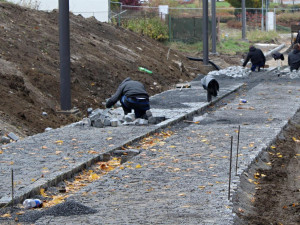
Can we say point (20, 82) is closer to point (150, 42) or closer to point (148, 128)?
point (148, 128)

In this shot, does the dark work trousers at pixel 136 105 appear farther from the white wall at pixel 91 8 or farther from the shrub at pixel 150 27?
the white wall at pixel 91 8

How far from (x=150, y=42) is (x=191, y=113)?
15.2 m

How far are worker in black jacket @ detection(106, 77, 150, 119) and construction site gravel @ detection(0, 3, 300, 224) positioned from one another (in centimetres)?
77

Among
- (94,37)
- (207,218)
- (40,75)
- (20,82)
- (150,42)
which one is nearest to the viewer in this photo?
(207,218)

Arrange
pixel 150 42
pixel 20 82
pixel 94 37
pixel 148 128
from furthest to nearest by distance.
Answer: pixel 150 42 < pixel 94 37 < pixel 20 82 < pixel 148 128

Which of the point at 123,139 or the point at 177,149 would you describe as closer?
the point at 177,149

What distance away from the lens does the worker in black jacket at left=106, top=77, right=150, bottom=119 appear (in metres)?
15.8

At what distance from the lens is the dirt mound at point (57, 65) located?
53.5ft

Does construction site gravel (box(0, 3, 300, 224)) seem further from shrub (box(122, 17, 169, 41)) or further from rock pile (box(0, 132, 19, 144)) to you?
shrub (box(122, 17, 169, 41))

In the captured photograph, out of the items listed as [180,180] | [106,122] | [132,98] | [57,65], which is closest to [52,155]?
[180,180]

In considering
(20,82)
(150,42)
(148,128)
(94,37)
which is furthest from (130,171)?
(150,42)

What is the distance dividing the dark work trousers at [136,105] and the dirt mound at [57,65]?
5.14ft

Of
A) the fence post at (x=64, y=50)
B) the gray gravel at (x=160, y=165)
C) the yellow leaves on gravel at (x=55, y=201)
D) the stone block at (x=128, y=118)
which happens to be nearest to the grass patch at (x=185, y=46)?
the gray gravel at (x=160, y=165)

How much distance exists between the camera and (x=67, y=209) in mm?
8133
